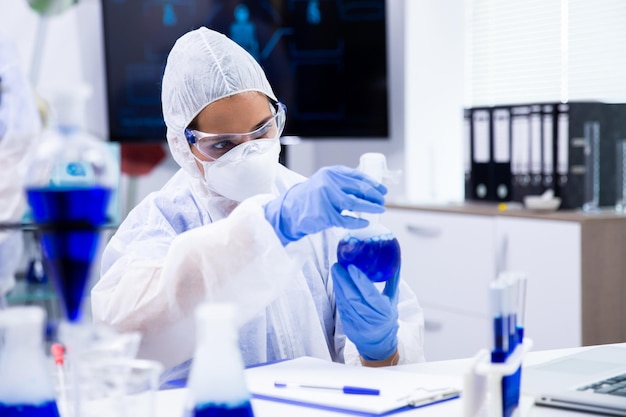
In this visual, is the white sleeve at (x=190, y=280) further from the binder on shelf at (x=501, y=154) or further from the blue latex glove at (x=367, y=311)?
the binder on shelf at (x=501, y=154)

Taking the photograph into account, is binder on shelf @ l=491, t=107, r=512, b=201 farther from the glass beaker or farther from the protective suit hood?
the protective suit hood

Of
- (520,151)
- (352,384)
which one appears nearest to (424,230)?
(520,151)

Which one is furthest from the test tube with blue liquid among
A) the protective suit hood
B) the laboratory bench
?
the laboratory bench

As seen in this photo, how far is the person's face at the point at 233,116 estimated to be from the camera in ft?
5.29

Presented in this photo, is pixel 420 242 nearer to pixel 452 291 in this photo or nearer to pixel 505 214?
pixel 452 291

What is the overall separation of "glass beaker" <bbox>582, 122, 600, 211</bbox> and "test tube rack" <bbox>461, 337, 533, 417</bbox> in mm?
1890

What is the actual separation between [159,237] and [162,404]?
0.52 m

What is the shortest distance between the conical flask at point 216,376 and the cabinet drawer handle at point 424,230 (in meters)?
2.27

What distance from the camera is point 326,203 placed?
122 centimetres

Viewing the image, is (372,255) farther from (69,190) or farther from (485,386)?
(69,190)

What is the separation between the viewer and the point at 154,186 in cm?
392

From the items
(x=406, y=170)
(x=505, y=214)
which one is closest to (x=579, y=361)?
(x=505, y=214)

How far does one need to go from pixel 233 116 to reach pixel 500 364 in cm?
89

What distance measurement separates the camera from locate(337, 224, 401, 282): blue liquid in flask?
128 centimetres
